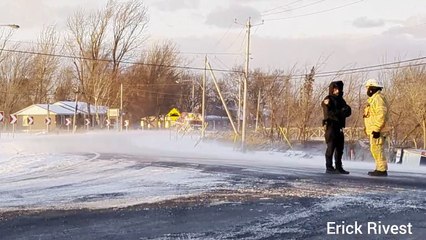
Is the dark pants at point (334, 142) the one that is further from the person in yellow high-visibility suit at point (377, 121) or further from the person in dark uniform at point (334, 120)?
the person in yellow high-visibility suit at point (377, 121)

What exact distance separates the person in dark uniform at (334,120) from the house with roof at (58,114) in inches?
2883

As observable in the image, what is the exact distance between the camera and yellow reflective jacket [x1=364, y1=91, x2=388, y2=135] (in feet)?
33.4

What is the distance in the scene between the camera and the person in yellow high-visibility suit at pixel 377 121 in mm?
10219

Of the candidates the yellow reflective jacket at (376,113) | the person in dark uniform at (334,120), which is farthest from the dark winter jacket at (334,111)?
the yellow reflective jacket at (376,113)

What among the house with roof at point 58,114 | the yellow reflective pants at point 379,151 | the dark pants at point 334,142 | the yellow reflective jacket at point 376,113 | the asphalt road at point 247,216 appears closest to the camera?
the asphalt road at point 247,216

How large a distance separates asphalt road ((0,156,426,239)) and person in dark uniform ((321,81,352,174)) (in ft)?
7.94

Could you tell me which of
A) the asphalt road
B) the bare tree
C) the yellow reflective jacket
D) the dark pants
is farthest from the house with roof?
the asphalt road

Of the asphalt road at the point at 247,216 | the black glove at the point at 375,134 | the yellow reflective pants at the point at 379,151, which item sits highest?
the black glove at the point at 375,134

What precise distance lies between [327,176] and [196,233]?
16.8ft

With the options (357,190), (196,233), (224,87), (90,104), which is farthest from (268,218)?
(224,87)

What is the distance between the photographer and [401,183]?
8.95 metres

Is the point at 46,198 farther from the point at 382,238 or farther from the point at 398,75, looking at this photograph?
the point at 398,75

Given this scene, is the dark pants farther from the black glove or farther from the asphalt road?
the asphalt road

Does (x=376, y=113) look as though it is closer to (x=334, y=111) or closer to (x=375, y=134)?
(x=375, y=134)
